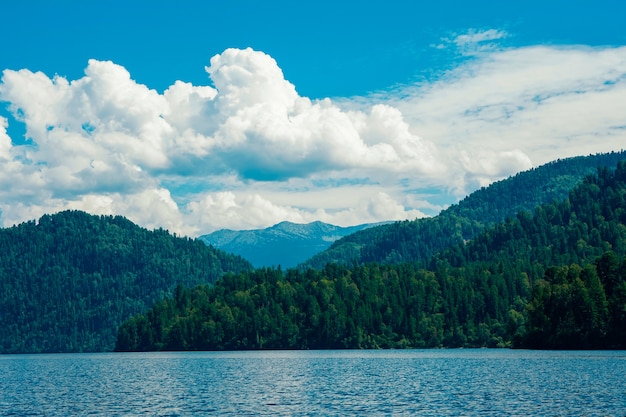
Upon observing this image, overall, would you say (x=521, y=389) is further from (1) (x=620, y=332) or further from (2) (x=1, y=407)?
(1) (x=620, y=332)

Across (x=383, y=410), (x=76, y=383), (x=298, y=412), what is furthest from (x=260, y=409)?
(x=76, y=383)

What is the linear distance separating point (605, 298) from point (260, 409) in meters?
141

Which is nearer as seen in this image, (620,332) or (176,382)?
(176,382)

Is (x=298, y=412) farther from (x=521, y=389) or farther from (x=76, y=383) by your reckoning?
(x=76, y=383)

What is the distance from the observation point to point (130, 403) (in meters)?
88.8

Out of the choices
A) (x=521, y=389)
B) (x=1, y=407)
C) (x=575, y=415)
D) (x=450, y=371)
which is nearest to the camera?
(x=575, y=415)

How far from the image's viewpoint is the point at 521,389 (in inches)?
3725

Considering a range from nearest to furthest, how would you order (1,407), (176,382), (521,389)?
(1,407) → (521,389) → (176,382)

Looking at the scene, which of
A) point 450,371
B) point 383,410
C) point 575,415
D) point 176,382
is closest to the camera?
point 575,415

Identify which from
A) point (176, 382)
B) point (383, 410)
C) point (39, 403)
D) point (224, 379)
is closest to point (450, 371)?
point (224, 379)

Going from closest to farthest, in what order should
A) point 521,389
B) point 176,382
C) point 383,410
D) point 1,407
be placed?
point 383,410
point 1,407
point 521,389
point 176,382

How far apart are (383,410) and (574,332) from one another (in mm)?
136247

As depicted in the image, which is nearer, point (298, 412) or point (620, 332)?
point (298, 412)

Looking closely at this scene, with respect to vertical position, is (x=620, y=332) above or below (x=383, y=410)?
above
